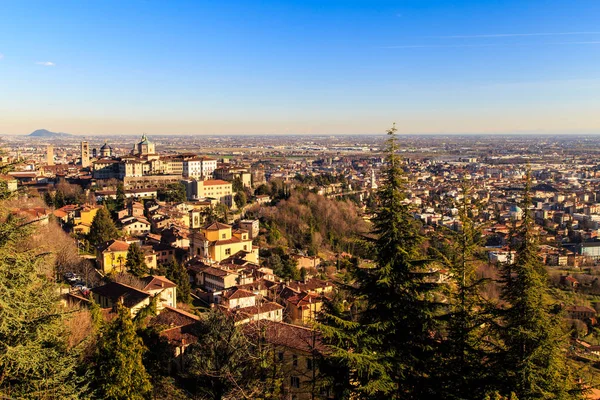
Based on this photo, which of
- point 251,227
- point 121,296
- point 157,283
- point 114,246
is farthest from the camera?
point 251,227

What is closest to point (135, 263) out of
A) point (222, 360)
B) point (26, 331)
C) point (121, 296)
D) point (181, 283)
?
point (181, 283)

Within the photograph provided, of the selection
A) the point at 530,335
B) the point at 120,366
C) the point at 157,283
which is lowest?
the point at 157,283

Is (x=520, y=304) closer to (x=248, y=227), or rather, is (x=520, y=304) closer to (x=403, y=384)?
(x=403, y=384)

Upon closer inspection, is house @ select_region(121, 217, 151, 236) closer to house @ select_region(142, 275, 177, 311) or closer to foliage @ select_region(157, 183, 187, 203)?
foliage @ select_region(157, 183, 187, 203)

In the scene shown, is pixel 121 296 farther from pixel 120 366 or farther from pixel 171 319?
pixel 120 366

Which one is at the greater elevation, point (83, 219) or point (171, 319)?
point (83, 219)

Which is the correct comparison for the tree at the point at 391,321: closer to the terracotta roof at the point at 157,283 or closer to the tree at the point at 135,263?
the terracotta roof at the point at 157,283

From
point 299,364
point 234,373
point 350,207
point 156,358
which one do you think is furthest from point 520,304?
point 350,207
